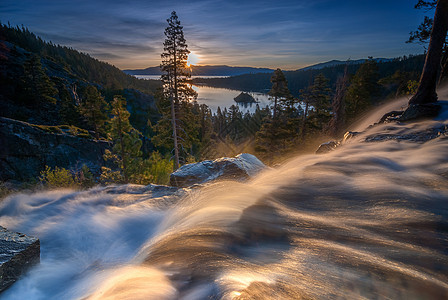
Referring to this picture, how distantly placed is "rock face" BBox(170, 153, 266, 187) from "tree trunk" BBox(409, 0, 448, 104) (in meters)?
6.95

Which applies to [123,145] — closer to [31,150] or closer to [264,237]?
Result: [31,150]

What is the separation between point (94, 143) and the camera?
100ft

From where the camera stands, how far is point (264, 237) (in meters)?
3.04

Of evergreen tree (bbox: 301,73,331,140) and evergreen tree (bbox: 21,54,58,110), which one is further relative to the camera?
evergreen tree (bbox: 21,54,58,110)

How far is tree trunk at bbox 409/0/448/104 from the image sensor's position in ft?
26.2

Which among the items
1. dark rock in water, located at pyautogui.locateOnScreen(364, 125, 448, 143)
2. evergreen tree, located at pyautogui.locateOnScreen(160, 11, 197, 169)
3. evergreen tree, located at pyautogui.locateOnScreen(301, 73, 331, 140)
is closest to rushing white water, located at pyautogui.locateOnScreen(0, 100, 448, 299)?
dark rock in water, located at pyautogui.locateOnScreen(364, 125, 448, 143)

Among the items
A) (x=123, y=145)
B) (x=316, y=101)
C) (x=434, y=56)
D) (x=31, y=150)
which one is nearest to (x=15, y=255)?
(x=434, y=56)

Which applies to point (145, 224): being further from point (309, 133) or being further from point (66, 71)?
point (66, 71)

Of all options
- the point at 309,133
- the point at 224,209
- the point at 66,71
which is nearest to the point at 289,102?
the point at 309,133

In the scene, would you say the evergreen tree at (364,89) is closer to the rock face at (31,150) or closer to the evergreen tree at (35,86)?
the rock face at (31,150)

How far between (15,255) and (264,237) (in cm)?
326

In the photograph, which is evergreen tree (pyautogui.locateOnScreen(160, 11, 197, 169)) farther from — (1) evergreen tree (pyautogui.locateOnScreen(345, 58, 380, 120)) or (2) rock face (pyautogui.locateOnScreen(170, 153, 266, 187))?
(1) evergreen tree (pyautogui.locateOnScreen(345, 58, 380, 120))

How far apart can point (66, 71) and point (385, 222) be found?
86908 mm

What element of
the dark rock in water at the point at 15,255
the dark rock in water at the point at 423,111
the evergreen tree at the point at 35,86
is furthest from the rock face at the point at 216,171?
the evergreen tree at the point at 35,86
